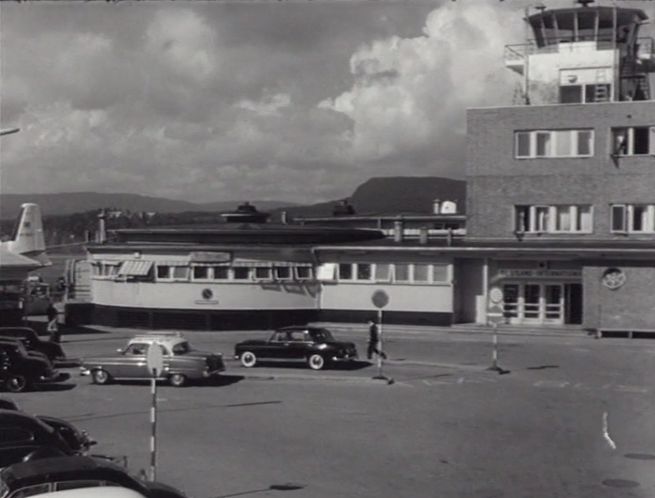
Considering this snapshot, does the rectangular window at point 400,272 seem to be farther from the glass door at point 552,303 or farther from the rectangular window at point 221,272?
the rectangular window at point 221,272

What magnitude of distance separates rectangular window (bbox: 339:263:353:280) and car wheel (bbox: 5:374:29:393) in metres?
18.0

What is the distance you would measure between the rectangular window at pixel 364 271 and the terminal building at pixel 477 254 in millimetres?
41

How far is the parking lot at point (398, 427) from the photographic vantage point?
45.2ft

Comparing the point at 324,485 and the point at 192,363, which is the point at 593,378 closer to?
the point at 192,363

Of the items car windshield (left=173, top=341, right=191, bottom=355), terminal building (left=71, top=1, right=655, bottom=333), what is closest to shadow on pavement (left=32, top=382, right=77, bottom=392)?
car windshield (left=173, top=341, right=191, bottom=355)

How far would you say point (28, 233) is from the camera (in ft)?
175

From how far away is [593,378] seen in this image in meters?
24.9

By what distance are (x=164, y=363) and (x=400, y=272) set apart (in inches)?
659

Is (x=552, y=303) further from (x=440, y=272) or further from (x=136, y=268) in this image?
(x=136, y=268)

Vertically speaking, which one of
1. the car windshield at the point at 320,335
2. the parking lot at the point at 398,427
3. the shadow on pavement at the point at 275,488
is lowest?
the shadow on pavement at the point at 275,488

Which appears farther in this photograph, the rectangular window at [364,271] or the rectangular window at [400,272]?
the rectangular window at [364,271]

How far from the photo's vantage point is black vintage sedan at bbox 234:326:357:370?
26594 mm

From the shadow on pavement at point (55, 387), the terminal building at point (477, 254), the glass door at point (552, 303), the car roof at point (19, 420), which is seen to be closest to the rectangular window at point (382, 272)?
the terminal building at point (477, 254)

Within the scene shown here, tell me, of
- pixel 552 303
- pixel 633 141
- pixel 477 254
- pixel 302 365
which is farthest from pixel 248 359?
pixel 633 141
